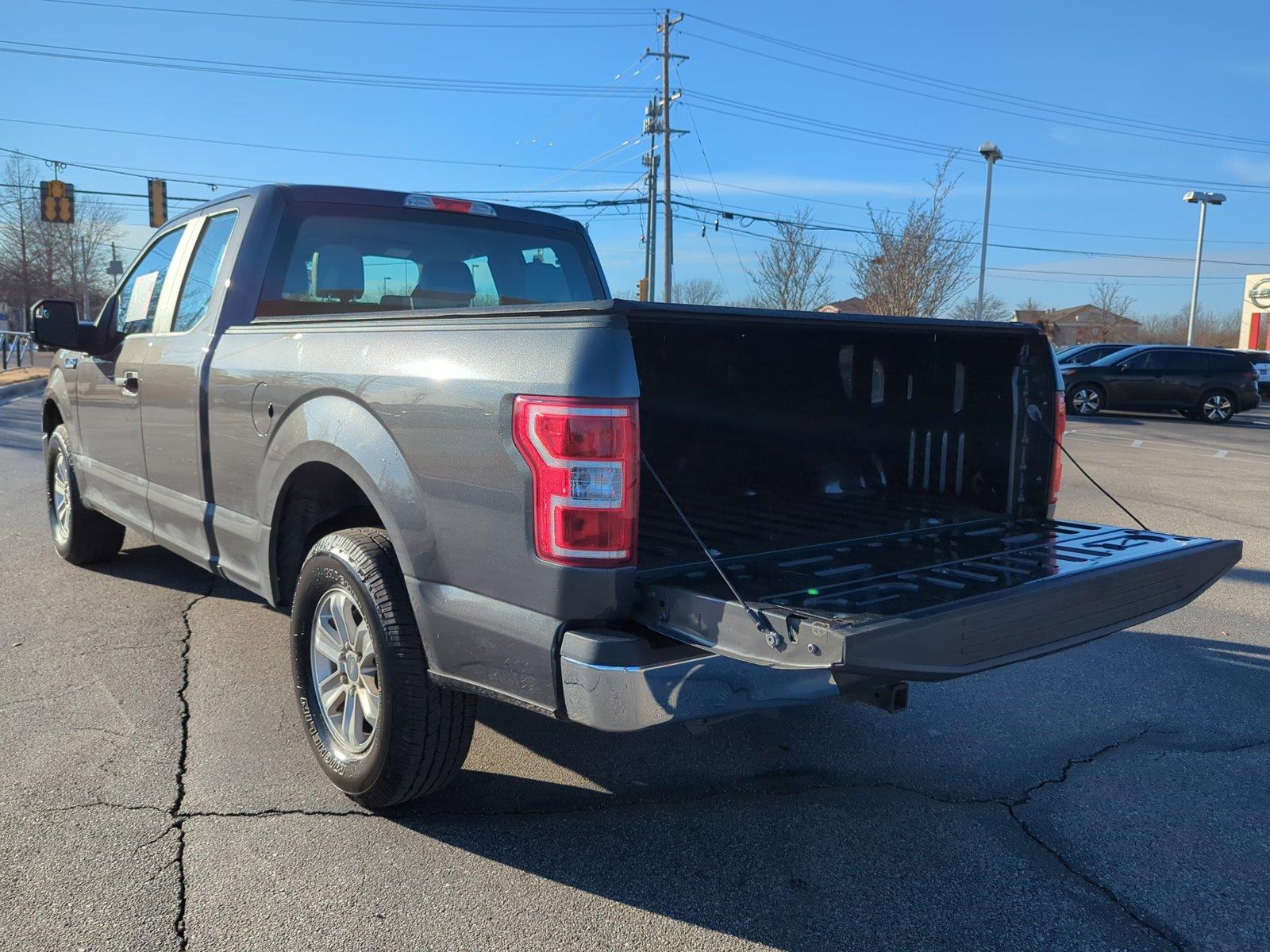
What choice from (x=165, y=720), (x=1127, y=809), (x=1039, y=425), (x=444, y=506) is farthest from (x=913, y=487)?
(x=165, y=720)

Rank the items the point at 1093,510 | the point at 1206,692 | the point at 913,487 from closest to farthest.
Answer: the point at 913,487, the point at 1206,692, the point at 1093,510

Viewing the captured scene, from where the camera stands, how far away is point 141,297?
5.27 meters

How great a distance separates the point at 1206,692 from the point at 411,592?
3584 mm

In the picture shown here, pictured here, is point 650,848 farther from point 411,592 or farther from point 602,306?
point 602,306

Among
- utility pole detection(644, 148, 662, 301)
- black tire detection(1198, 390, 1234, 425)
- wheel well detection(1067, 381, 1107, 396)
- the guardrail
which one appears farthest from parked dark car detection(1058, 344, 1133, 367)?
the guardrail

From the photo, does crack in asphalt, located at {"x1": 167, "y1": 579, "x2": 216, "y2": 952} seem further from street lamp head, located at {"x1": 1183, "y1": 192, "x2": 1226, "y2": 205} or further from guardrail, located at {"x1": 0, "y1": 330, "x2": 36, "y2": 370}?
street lamp head, located at {"x1": 1183, "y1": 192, "x2": 1226, "y2": 205}

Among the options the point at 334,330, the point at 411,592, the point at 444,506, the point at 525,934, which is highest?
the point at 334,330

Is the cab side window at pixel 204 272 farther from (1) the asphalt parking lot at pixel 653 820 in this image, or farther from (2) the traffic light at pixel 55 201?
(2) the traffic light at pixel 55 201

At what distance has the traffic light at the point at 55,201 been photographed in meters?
26.3

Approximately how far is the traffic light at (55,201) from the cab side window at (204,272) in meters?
25.5

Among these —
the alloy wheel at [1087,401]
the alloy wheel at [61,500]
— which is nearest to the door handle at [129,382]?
the alloy wheel at [61,500]

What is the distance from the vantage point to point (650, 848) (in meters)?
3.06

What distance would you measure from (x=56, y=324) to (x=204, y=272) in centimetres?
99

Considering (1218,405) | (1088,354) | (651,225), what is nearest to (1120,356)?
(1088,354)
